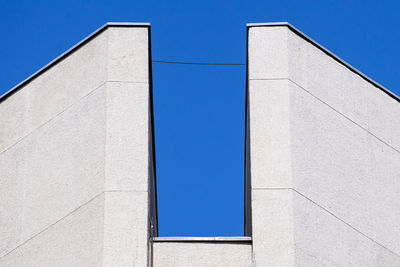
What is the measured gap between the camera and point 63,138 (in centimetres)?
1927

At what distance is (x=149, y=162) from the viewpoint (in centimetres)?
1894

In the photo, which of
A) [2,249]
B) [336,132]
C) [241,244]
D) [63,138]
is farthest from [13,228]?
[336,132]

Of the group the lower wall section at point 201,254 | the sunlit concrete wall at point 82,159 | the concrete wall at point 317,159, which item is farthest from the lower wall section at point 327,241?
the sunlit concrete wall at point 82,159

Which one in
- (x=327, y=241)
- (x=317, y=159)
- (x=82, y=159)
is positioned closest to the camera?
(x=327, y=241)

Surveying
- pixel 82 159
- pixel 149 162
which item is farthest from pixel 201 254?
pixel 82 159

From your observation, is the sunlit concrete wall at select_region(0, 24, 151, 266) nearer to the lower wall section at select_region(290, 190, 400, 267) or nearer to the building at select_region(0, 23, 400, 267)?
the building at select_region(0, 23, 400, 267)

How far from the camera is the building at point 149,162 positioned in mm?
17984

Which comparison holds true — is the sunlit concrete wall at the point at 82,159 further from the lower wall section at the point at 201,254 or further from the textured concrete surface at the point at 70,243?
the lower wall section at the point at 201,254

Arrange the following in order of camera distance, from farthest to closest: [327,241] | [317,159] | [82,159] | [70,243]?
[317,159] → [82,159] → [327,241] → [70,243]

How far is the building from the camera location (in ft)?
59.0

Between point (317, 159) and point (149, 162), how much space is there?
2.63 metres

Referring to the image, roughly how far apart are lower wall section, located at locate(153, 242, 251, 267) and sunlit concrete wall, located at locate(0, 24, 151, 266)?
66 cm

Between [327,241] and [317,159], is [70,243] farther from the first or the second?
[317,159]

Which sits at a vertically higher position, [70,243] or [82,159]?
[82,159]
